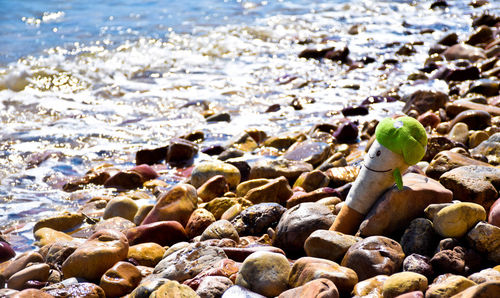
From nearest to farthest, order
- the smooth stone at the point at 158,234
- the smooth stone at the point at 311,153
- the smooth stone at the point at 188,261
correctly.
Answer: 1. the smooth stone at the point at 188,261
2. the smooth stone at the point at 158,234
3. the smooth stone at the point at 311,153

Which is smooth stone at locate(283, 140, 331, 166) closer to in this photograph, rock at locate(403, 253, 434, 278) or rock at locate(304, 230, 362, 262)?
rock at locate(304, 230, 362, 262)

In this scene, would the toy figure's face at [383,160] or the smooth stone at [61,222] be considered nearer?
the toy figure's face at [383,160]

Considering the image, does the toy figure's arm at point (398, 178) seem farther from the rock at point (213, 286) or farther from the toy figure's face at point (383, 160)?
the rock at point (213, 286)

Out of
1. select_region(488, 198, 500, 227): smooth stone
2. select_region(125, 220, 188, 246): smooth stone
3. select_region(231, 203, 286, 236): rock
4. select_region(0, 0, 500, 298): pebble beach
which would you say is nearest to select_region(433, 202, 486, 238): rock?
select_region(0, 0, 500, 298): pebble beach

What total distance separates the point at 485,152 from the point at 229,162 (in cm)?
228

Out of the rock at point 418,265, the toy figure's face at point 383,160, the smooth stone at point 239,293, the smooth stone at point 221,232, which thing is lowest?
the smooth stone at point 221,232

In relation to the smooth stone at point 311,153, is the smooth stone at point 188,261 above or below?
above

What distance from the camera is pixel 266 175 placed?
5.14 m

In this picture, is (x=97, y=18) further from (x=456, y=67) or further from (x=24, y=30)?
(x=456, y=67)

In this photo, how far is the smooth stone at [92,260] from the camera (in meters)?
3.47

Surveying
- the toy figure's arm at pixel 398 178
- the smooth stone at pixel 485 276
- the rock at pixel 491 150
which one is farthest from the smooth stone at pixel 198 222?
the rock at pixel 491 150

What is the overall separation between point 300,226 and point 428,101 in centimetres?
382

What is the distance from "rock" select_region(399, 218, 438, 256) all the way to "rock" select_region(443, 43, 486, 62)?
6.75 meters

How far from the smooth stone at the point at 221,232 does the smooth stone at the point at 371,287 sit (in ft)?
3.82
